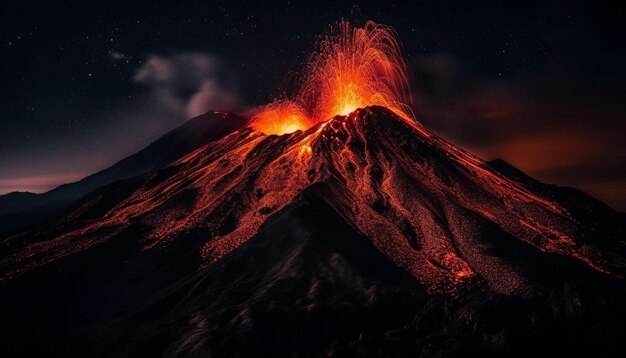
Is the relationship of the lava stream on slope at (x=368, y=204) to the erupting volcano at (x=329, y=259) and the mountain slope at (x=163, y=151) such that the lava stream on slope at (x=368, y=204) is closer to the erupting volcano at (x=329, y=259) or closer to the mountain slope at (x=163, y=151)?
the erupting volcano at (x=329, y=259)

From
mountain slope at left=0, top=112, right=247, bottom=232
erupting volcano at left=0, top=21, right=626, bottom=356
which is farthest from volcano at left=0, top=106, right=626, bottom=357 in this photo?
mountain slope at left=0, top=112, right=247, bottom=232

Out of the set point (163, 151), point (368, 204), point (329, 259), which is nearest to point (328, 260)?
point (329, 259)

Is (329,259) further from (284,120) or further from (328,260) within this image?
(284,120)

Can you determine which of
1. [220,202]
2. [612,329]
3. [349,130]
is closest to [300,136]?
[349,130]

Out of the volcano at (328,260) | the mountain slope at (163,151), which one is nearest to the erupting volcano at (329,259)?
the volcano at (328,260)

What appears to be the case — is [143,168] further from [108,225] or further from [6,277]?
[6,277]

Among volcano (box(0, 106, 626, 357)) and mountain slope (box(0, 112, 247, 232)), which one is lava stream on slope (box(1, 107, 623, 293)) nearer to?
volcano (box(0, 106, 626, 357))
